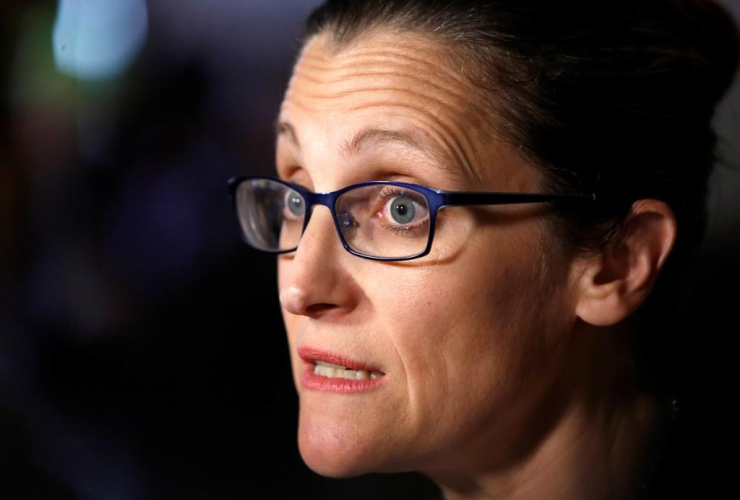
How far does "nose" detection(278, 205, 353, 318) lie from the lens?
39.3 inches

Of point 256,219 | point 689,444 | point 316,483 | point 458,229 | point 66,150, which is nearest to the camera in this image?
point 458,229

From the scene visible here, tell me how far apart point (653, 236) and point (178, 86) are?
1.04 meters

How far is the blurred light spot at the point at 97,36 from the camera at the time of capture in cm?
153

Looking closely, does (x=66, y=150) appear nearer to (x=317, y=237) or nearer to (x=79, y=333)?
(x=79, y=333)

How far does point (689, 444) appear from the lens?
1174 millimetres

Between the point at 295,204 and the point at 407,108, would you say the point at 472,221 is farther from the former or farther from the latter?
the point at 295,204

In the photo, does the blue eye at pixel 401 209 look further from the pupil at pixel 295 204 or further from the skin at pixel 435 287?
the pupil at pixel 295 204

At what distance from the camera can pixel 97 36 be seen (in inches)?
61.2

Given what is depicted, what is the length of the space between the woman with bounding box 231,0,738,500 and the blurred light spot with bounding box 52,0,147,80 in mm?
659

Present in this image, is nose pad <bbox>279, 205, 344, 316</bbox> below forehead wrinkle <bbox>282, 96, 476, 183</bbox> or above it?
below

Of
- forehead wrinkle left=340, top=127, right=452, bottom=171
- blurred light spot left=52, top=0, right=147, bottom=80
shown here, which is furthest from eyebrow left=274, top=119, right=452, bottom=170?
blurred light spot left=52, top=0, right=147, bottom=80

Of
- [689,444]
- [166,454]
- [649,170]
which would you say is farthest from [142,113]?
[689,444]

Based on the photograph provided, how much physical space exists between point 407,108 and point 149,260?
0.81 m

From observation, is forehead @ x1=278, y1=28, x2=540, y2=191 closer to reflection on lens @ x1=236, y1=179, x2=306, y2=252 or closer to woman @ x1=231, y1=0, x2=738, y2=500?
woman @ x1=231, y1=0, x2=738, y2=500
